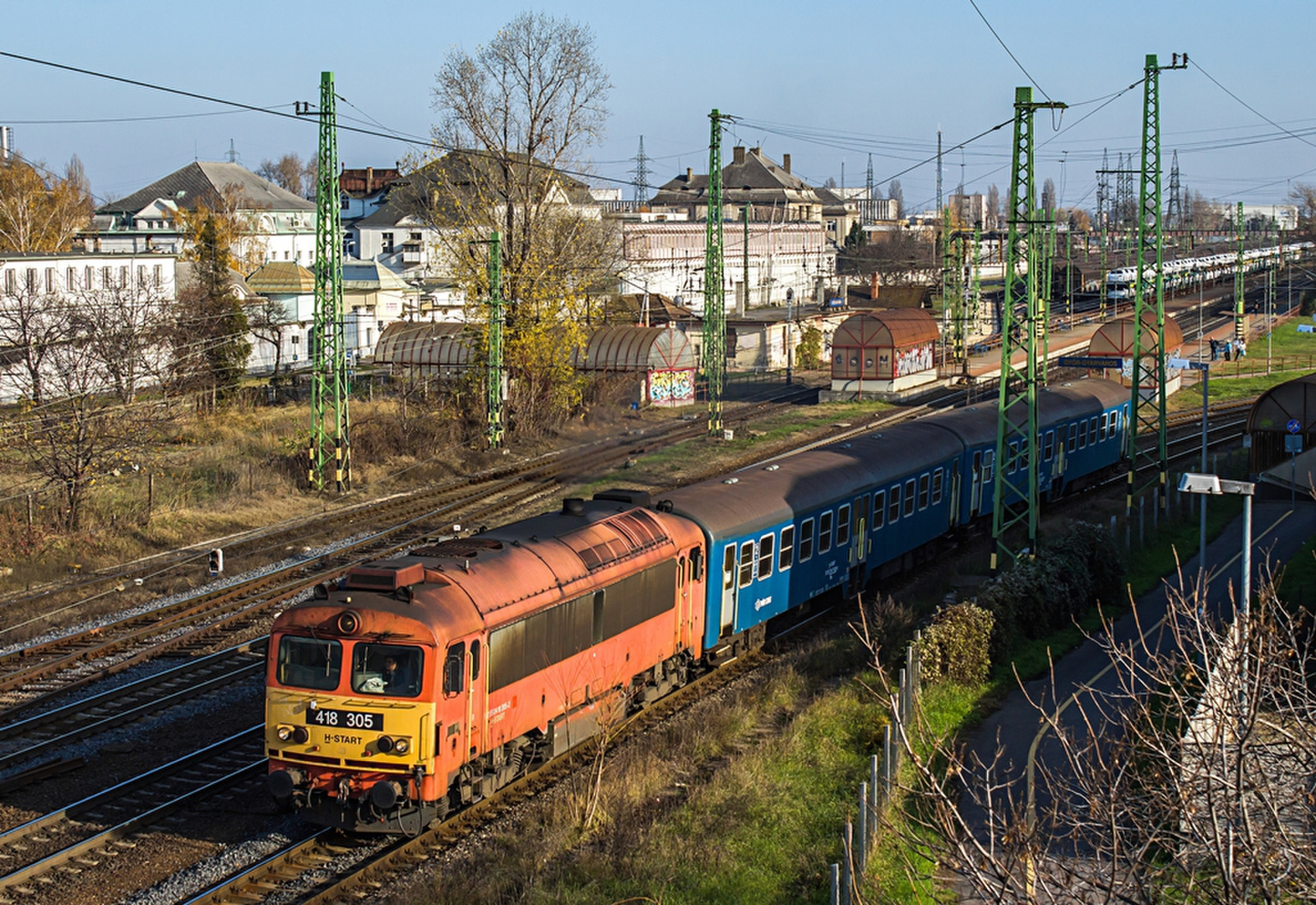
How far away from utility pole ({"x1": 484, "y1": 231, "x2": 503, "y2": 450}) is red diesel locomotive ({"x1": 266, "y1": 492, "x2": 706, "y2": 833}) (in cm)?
2123

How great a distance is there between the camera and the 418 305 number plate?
41.4 ft

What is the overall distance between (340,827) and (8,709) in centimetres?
708

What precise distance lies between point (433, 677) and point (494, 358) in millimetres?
25047

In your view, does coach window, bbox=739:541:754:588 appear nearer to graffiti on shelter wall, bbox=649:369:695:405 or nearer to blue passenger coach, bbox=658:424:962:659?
blue passenger coach, bbox=658:424:962:659

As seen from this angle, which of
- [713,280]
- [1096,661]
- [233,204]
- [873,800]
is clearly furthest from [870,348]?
[233,204]

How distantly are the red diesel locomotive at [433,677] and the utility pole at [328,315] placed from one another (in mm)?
16737

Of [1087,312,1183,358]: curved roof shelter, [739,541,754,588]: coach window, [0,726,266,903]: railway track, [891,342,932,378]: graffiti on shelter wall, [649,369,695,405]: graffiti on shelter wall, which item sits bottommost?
[0,726,266,903]: railway track

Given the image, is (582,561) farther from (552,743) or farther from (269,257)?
(269,257)

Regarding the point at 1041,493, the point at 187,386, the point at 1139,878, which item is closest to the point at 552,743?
the point at 1139,878

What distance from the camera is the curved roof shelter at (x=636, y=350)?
49.7 m

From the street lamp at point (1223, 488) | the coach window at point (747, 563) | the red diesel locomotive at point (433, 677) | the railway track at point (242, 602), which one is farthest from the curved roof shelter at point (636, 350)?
the red diesel locomotive at point (433, 677)

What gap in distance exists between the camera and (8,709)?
684 inches

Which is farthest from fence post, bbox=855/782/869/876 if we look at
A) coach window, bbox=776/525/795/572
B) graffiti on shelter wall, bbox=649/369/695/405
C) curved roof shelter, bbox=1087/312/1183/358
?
curved roof shelter, bbox=1087/312/1183/358

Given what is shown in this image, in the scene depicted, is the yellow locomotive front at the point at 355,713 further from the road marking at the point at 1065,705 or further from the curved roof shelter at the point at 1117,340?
the curved roof shelter at the point at 1117,340
